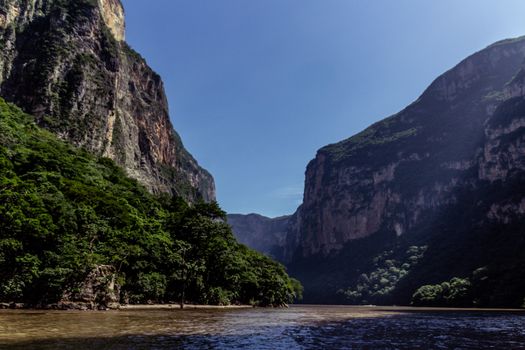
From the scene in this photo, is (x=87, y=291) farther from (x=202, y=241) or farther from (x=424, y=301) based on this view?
(x=424, y=301)

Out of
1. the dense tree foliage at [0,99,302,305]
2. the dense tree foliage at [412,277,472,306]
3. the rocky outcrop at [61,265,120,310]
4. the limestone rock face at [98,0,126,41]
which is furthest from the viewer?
the limestone rock face at [98,0,126,41]

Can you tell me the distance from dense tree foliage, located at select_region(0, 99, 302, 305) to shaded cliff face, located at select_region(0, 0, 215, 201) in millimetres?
23532

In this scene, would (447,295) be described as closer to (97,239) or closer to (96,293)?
(97,239)

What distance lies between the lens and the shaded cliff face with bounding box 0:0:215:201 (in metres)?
107

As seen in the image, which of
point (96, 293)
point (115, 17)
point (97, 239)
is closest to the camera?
point (96, 293)

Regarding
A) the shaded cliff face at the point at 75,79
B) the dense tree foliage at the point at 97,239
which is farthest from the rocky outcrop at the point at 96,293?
the shaded cliff face at the point at 75,79

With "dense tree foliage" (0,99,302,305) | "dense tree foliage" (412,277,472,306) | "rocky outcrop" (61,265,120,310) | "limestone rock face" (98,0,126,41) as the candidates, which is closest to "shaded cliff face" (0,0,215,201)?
"limestone rock face" (98,0,126,41)

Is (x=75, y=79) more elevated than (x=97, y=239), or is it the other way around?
(x=75, y=79)

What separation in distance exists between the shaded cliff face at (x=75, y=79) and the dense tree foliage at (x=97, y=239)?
23.5 meters

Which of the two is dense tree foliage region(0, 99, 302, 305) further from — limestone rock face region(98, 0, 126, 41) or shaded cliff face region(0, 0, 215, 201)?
limestone rock face region(98, 0, 126, 41)

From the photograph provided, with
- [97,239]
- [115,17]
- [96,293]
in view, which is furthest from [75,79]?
[96,293]

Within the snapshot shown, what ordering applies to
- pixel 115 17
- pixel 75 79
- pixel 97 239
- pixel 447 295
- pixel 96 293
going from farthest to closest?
pixel 115 17 → pixel 75 79 → pixel 447 295 → pixel 97 239 → pixel 96 293

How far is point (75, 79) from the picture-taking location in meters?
113

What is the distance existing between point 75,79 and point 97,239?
78739 mm
